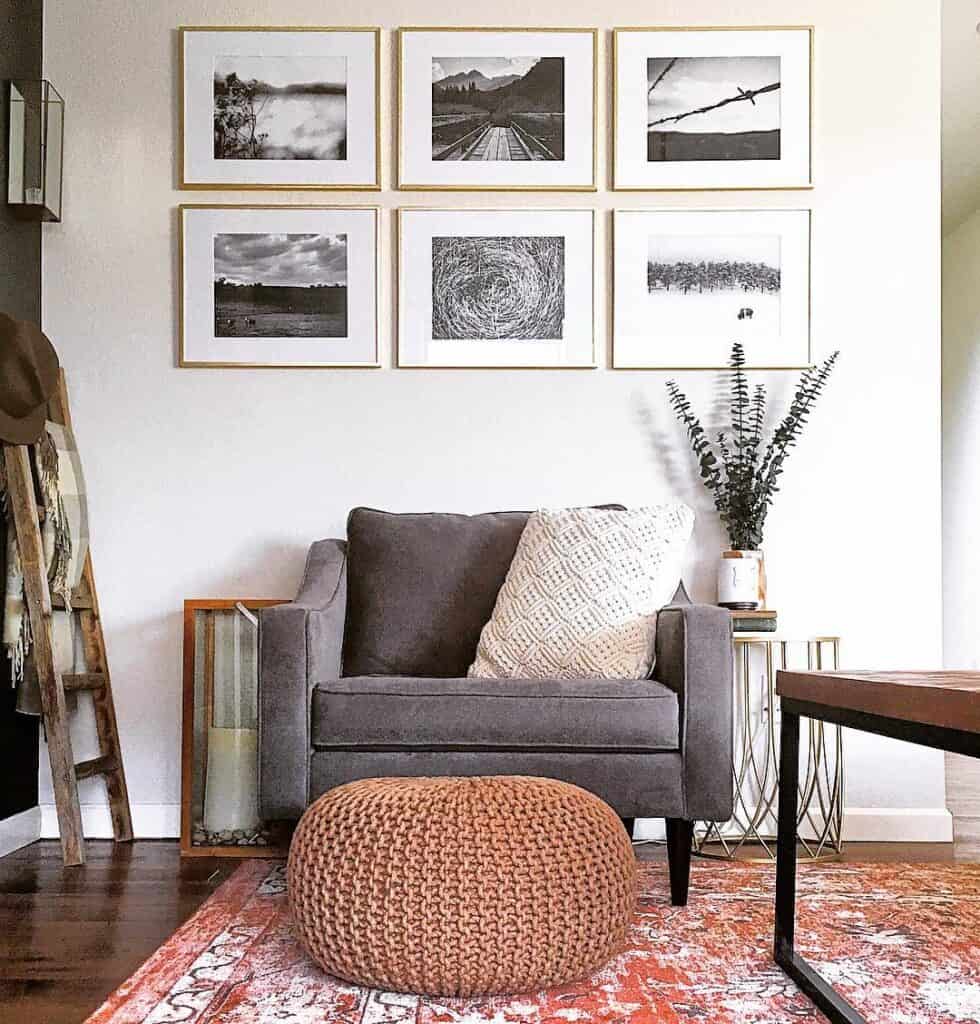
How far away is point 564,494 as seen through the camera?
11.5ft

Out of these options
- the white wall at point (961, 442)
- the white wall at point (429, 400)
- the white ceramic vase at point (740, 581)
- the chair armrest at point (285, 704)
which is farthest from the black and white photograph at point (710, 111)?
the white wall at point (961, 442)

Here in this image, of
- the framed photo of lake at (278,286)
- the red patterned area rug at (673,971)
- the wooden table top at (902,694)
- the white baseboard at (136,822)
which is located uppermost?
the framed photo of lake at (278,286)

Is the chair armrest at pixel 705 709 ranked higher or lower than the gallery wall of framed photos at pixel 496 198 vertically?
lower

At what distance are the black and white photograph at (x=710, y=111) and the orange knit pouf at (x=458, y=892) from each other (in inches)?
86.3

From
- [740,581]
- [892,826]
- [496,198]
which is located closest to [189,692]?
[740,581]

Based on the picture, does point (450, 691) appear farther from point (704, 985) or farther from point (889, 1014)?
point (889, 1014)

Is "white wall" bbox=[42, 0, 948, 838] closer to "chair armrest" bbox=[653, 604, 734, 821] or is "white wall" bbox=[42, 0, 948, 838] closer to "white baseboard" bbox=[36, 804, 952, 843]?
"white baseboard" bbox=[36, 804, 952, 843]

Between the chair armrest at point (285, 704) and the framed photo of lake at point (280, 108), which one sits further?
the framed photo of lake at point (280, 108)

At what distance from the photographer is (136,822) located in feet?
11.2

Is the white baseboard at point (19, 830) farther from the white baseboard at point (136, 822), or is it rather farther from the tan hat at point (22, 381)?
the tan hat at point (22, 381)

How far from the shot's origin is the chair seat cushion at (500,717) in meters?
2.52

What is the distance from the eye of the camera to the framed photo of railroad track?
3523mm

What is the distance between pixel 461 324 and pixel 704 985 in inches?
81.3

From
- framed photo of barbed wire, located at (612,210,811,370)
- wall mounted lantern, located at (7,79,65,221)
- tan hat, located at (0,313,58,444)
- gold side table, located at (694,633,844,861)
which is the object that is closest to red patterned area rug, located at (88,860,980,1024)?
gold side table, located at (694,633,844,861)
